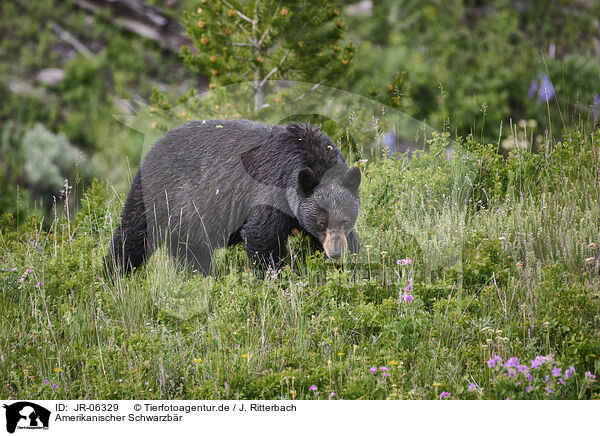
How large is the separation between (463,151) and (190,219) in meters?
2.53

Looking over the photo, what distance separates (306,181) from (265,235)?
1.68 ft

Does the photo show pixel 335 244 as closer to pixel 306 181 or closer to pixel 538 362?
pixel 306 181

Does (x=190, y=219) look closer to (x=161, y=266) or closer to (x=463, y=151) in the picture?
(x=161, y=266)

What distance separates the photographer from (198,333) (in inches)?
161

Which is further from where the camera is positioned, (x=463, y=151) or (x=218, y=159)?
(x=463, y=151)

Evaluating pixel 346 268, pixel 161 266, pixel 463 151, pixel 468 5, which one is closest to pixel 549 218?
pixel 463 151

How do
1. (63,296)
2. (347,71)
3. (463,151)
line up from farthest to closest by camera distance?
1. (347,71)
2. (463,151)
3. (63,296)

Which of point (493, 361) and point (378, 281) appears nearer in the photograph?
point (493, 361)

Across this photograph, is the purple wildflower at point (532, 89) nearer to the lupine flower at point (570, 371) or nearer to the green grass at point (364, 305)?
the green grass at point (364, 305)

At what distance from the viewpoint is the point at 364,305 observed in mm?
4125

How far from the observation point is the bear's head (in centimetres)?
453

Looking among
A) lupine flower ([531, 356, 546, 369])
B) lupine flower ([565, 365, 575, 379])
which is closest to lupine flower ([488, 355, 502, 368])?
lupine flower ([531, 356, 546, 369])
